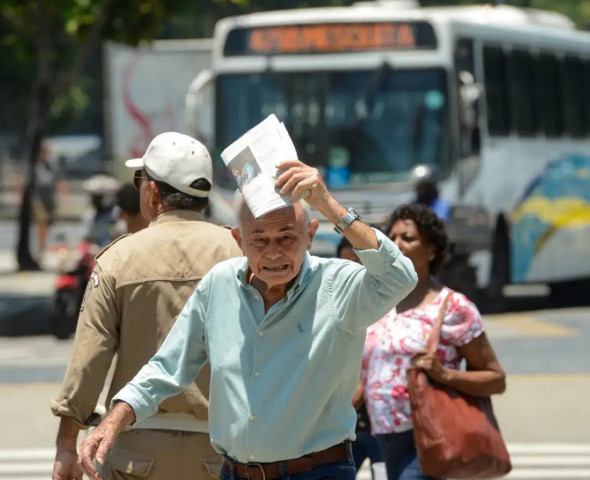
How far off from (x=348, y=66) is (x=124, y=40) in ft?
10.5

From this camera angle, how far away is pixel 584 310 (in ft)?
67.7

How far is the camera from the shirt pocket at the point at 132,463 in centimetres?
501

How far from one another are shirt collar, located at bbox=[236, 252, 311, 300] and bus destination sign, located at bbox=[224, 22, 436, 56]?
13.3 m

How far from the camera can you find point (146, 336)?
5.06m

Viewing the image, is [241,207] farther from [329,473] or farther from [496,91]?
[496,91]

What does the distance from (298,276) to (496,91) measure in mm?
15157

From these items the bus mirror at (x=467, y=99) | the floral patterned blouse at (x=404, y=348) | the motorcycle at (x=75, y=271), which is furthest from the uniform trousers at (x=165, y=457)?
the bus mirror at (x=467, y=99)

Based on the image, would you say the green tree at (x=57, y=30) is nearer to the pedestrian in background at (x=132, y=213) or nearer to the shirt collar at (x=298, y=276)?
the pedestrian in background at (x=132, y=213)

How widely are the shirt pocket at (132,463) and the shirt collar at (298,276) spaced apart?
815mm

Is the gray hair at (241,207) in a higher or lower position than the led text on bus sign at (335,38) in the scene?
higher

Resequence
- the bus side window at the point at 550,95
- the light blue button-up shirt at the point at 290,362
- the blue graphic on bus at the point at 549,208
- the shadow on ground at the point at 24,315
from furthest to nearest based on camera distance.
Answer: the bus side window at the point at 550,95 < the blue graphic on bus at the point at 549,208 < the shadow on ground at the point at 24,315 < the light blue button-up shirt at the point at 290,362

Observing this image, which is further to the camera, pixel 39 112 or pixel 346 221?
pixel 39 112

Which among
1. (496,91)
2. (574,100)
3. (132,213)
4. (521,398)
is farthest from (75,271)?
(132,213)

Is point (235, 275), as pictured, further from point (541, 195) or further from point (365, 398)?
point (541, 195)
